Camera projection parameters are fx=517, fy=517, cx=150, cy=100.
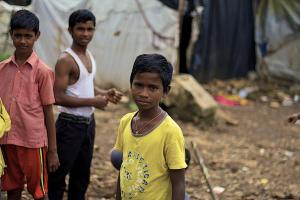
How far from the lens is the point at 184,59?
1045 centimetres

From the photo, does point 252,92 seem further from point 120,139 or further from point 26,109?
point 120,139

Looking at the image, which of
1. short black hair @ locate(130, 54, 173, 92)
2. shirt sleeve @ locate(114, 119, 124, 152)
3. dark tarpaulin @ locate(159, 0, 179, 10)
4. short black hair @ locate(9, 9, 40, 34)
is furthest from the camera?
dark tarpaulin @ locate(159, 0, 179, 10)

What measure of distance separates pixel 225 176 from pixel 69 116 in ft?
8.55

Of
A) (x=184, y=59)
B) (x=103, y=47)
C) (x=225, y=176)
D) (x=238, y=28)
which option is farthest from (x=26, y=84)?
(x=238, y=28)

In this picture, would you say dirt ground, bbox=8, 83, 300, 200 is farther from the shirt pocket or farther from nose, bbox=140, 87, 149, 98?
nose, bbox=140, 87, 149, 98

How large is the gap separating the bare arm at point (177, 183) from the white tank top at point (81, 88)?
129cm

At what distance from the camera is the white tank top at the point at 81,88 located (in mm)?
3562

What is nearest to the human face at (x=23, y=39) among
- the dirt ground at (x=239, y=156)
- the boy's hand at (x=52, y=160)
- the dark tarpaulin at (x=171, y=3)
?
the boy's hand at (x=52, y=160)

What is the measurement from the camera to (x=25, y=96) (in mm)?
3139

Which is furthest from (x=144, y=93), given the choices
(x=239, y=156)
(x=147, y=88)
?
(x=239, y=156)

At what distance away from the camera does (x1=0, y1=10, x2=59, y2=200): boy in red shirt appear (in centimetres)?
312

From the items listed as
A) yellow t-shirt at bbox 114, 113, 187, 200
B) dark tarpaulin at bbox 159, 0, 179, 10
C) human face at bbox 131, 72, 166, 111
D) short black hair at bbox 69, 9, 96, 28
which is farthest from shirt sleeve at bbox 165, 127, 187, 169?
dark tarpaulin at bbox 159, 0, 179, 10

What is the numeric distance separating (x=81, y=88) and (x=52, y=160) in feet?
1.85

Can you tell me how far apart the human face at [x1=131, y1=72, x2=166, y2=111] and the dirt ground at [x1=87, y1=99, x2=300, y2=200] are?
2381 mm
